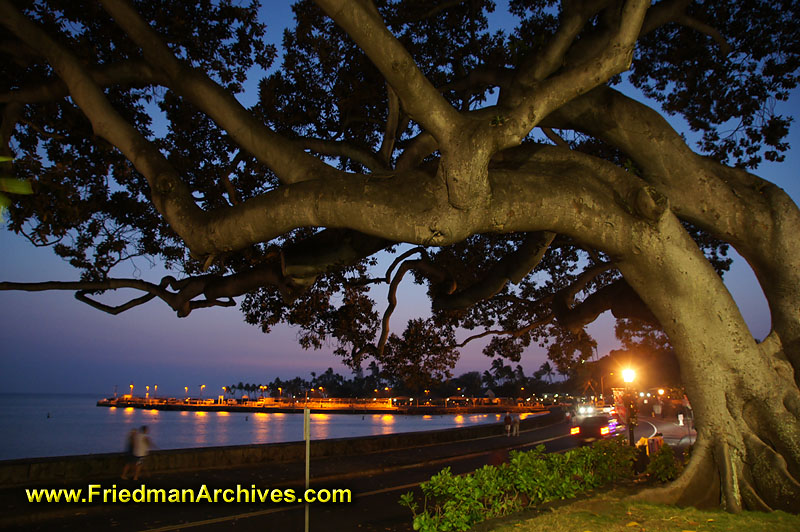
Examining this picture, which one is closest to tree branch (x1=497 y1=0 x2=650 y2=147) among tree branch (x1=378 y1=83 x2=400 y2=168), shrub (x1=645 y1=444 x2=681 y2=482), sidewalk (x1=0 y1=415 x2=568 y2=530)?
tree branch (x1=378 y1=83 x2=400 y2=168)

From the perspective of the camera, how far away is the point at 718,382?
22.9 feet

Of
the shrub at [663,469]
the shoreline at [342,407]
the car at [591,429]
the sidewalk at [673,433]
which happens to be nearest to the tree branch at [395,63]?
the shrub at [663,469]

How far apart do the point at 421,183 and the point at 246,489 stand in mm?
7790

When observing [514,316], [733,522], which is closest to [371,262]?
[514,316]

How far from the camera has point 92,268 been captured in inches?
465

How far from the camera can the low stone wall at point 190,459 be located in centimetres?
1008

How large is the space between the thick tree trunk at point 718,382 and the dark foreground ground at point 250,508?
13.7ft

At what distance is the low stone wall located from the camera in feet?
33.1

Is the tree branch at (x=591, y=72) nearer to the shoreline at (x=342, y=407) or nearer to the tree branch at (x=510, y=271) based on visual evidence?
the tree branch at (x=510, y=271)

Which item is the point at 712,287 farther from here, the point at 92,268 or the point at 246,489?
the point at 92,268

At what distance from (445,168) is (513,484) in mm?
3897

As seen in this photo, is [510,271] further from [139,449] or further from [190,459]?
[190,459]

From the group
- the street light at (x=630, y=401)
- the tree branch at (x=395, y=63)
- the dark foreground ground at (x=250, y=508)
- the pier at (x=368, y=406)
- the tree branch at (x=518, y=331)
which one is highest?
the tree branch at (x=395, y=63)

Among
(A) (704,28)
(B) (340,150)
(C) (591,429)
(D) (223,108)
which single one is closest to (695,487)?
(B) (340,150)
